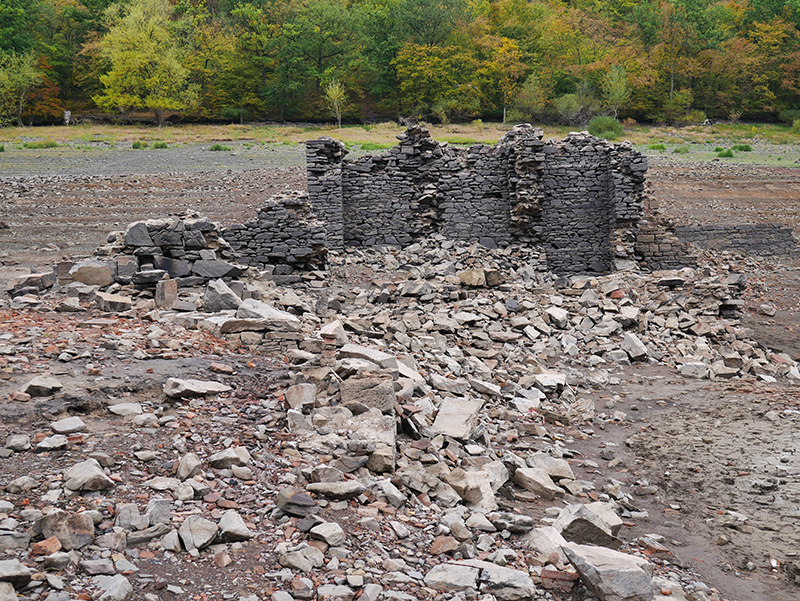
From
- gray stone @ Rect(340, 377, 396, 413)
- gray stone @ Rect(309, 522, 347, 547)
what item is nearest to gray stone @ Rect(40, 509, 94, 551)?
gray stone @ Rect(309, 522, 347, 547)

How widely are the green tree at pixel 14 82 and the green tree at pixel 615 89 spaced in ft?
130

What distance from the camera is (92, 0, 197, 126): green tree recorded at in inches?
1693

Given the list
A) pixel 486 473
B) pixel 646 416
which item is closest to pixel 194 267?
pixel 486 473

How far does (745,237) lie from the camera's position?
19.7 m

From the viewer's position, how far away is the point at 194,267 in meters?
9.70

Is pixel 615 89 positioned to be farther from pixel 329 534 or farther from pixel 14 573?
pixel 14 573

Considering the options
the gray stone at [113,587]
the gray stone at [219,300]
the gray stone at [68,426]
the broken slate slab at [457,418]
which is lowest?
the broken slate slab at [457,418]

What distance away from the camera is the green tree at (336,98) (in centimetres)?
4300

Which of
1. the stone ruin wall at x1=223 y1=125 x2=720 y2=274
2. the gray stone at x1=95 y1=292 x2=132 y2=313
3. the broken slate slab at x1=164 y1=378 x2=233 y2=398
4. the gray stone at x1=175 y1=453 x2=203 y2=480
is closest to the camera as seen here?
the gray stone at x1=175 y1=453 x2=203 y2=480

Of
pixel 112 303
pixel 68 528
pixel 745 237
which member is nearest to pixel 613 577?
pixel 68 528

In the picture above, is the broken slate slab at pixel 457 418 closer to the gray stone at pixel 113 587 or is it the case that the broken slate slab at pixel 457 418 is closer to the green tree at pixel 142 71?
the gray stone at pixel 113 587

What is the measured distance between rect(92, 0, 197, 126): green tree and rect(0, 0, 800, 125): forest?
0.13 metres

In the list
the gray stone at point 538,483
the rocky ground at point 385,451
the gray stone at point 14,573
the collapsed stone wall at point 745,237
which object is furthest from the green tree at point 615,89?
the gray stone at point 14,573

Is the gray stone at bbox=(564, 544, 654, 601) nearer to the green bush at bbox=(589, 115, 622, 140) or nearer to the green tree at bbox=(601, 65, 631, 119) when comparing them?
the green bush at bbox=(589, 115, 622, 140)
